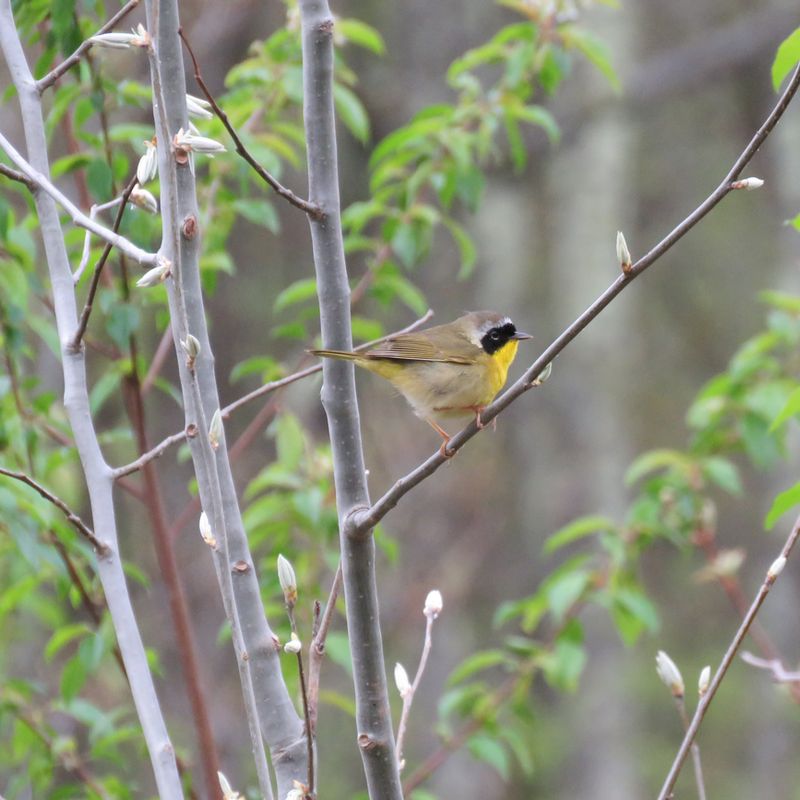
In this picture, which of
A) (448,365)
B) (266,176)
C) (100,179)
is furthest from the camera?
(448,365)

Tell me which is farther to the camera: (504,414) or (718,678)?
(504,414)

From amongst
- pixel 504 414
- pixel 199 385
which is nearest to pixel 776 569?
pixel 199 385

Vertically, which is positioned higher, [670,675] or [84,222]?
[84,222]

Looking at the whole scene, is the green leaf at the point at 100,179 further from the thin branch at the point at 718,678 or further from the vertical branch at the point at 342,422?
the thin branch at the point at 718,678

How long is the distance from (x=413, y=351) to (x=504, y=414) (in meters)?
6.36

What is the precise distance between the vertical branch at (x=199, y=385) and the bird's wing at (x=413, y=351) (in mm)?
1834

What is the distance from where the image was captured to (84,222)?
190 centimetres

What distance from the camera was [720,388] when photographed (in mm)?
4129

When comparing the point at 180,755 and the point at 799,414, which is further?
the point at 180,755

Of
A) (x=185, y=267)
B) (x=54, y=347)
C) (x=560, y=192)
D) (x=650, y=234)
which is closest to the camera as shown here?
(x=185, y=267)

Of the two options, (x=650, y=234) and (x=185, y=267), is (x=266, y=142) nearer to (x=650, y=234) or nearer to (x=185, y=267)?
(x=185, y=267)

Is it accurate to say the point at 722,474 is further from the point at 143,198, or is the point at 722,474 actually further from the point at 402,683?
the point at 143,198

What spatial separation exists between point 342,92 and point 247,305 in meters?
5.97

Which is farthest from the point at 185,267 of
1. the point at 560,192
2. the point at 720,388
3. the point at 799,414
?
the point at 560,192
